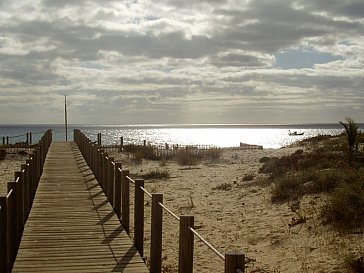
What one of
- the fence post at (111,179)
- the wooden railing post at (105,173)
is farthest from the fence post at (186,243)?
the wooden railing post at (105,173)

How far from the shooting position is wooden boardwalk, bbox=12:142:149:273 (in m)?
6.42

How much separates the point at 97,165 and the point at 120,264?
27.4ft

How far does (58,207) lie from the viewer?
10.5m

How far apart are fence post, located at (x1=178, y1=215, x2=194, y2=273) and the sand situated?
372cm

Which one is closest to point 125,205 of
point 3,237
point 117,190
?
point 117,190

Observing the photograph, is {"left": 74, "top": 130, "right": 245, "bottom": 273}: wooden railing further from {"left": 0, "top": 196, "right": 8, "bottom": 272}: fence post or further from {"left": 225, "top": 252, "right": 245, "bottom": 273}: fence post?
{"left": 0, "top": 196, "right": 8, "bottom": 272}: fence post

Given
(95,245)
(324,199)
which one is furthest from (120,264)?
(324,199)

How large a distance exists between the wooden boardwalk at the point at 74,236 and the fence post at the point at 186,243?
1.13m

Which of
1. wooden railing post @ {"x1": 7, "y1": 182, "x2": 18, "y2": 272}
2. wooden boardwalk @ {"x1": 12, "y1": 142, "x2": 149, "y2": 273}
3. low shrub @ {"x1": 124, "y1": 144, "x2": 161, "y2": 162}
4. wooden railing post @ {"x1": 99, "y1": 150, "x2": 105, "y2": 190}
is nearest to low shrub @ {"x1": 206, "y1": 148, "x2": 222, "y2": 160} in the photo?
low shrub @ {"x1": 124, "y1": 144, "x2": 161, "y2": 162}

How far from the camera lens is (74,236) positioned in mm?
7941

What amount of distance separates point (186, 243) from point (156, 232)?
4.41ft

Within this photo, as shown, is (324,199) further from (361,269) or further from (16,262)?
(16,262)

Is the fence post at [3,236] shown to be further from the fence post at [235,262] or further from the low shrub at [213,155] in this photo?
the low shrub at [213,155]

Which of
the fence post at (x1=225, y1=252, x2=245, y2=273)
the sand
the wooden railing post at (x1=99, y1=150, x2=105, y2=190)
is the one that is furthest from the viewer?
the wooden railing post at (x1=99, y1=150, x2=105, y2=190)
